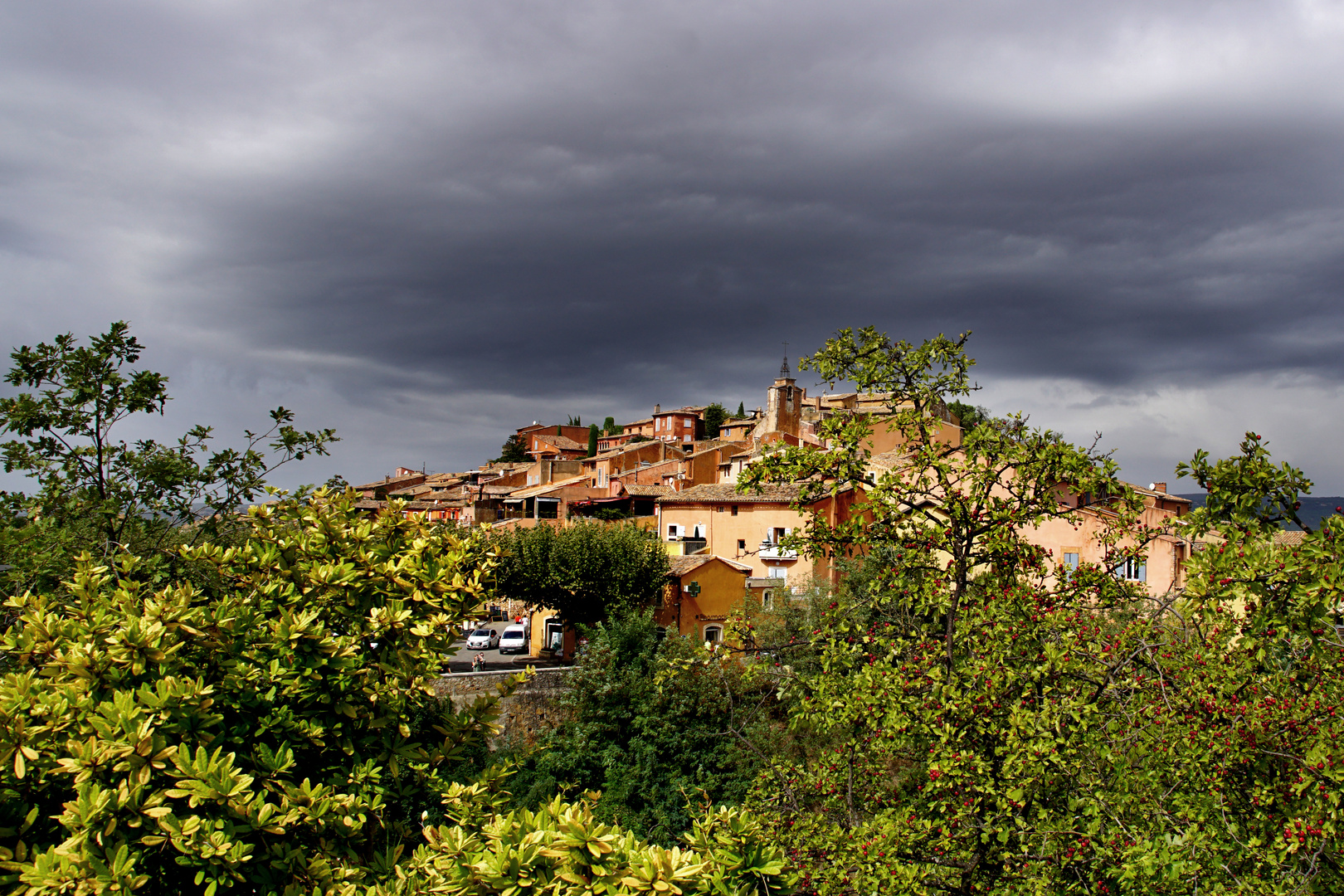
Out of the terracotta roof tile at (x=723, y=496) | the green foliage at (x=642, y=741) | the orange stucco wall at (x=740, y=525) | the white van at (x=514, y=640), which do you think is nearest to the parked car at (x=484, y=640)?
the white van at (x=514, y=640)

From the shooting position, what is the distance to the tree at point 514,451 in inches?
3846

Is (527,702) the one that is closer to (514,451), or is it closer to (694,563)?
(694,563)

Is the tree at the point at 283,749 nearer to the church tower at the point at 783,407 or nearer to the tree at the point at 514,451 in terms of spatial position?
the church tower at the point at 783,407

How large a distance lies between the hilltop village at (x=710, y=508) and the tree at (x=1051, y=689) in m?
0.42

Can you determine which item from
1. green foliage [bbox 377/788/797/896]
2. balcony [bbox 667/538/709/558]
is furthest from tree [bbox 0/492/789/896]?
balcony [bbox 667/538/709/558]

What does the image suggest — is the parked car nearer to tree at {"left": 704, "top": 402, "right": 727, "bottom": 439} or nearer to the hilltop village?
the hilltop village

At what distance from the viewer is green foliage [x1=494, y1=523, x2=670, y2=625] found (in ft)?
108

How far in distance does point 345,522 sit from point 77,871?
3149mm

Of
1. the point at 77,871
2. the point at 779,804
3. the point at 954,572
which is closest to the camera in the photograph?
the point at 77,871

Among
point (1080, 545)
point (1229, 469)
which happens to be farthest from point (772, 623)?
point (1229, 469)

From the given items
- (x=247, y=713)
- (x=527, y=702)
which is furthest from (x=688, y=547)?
(x=247, y=713)

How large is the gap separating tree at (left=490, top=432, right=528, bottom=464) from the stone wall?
7052 cm

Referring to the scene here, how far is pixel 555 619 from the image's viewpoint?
3691 centimetres

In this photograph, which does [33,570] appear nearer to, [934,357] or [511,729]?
[934,357]
